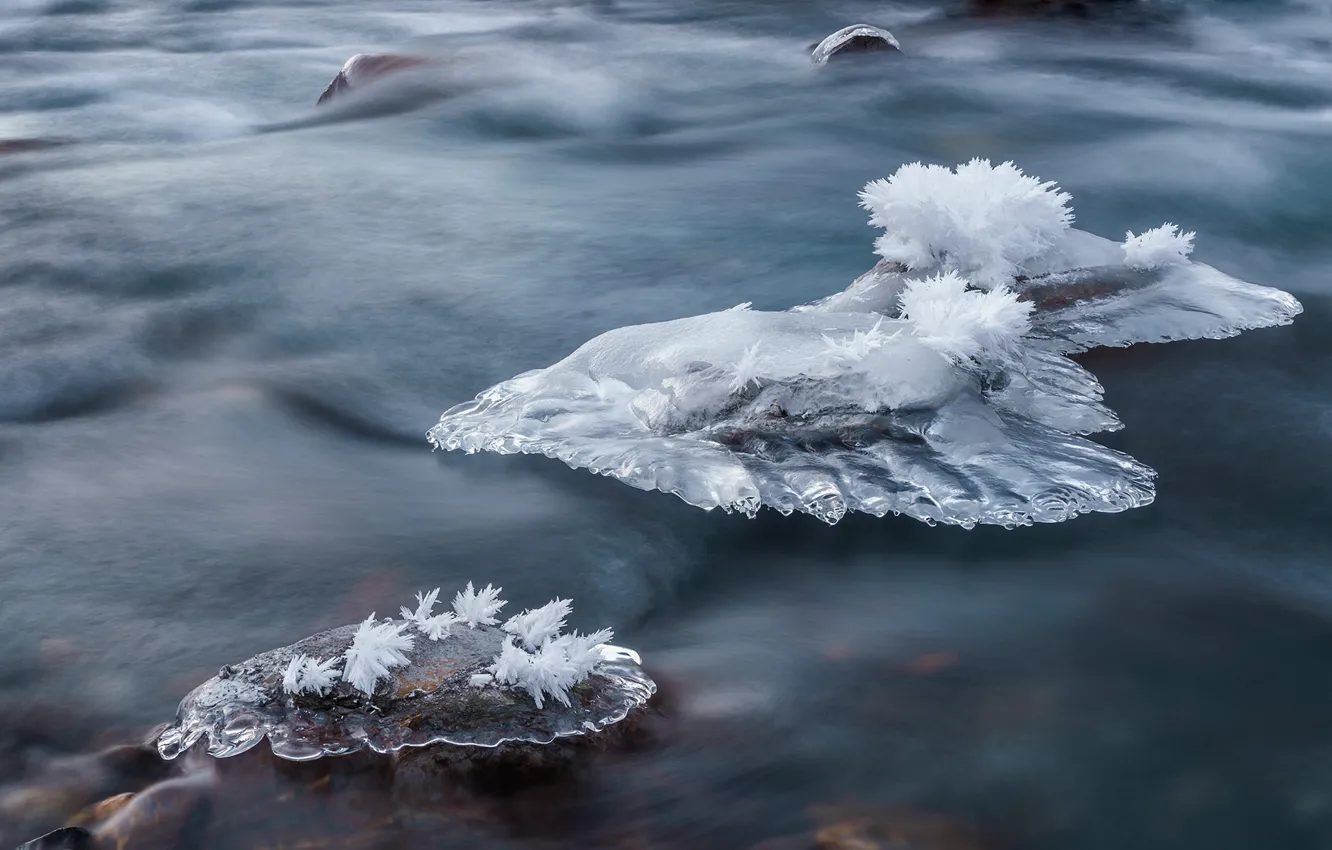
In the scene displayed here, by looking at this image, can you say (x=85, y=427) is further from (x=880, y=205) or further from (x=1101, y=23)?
(x=1101, y=23)

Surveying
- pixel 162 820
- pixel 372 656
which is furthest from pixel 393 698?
pixel 162 820

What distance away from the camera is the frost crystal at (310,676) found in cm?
251

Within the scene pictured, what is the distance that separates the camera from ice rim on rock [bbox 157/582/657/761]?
8.25ft

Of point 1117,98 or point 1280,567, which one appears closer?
point 1280,567

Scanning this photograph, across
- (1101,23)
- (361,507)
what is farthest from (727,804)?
(1101,23)

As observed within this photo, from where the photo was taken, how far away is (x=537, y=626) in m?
2.64

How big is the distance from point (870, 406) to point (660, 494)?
67 cm

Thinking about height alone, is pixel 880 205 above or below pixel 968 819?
above

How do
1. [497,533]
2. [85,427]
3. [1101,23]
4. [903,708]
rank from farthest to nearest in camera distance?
1. [1101,23]
2. [85,427]
3. [497,533]
4. [903,708]

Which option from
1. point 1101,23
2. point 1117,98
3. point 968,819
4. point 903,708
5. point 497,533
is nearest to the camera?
point 968,819

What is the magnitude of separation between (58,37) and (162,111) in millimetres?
3087

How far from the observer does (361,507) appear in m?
3.73

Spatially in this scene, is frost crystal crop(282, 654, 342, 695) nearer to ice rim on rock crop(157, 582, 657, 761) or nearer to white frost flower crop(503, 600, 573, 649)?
ice rim on rock crop(157, 582, 657, 761)

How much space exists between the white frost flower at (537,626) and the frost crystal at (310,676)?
1.24 feet
